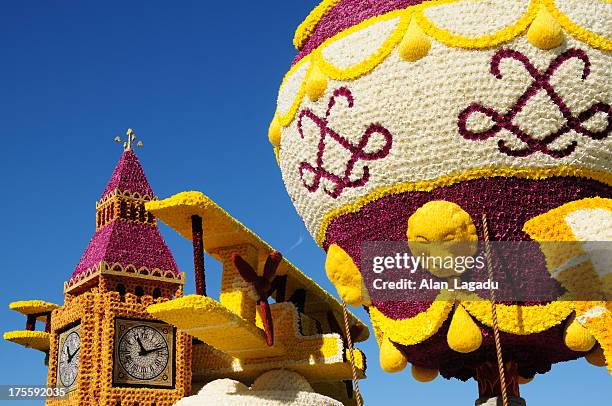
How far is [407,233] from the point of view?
7973 mm

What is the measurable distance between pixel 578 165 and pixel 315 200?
2699 millimetres

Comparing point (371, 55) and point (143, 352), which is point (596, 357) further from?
point (143, 352)

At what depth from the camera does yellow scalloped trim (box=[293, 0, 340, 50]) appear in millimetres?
8984

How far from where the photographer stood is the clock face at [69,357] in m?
12.8

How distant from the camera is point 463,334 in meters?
7.65

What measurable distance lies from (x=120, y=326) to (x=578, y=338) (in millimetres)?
7351

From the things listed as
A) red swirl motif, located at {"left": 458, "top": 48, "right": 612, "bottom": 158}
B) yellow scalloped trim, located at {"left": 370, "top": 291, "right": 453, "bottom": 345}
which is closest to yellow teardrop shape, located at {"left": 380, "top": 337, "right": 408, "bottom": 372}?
yellow scalloped trim, located at {"left": 370, "top": 291, "right": 453, "bottom": 345}

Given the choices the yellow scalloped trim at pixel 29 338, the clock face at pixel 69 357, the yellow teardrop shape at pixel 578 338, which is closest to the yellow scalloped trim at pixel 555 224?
the yellow teardrop shape at pixel 578 338

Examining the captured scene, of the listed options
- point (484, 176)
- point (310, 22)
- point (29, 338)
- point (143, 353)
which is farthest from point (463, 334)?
point (29, 338)

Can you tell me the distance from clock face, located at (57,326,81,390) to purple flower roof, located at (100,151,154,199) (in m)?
2.57

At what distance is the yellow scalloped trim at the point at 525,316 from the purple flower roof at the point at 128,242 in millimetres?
6903

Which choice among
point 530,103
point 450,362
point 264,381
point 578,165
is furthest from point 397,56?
point 264,381

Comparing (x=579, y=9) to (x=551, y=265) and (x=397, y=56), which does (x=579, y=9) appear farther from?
(x=551, y=265)

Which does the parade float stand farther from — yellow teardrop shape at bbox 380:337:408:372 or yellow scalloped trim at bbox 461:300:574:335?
yellow scalloped trim at bbox 461:300:574:335
